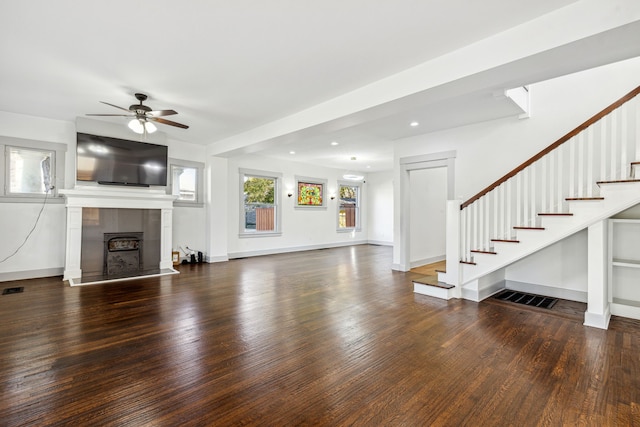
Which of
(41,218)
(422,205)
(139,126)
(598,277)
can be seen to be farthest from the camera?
(422,205)

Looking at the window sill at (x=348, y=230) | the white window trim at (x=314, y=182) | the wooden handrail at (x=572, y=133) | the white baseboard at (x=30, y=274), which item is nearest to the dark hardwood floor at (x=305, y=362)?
the white baseboard at (x=30, y=274)

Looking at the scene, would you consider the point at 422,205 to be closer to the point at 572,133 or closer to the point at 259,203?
the point at 572,133

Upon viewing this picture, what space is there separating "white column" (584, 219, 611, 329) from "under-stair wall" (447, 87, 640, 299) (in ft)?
0.46

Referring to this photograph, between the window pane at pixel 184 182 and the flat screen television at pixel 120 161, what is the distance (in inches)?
29.7

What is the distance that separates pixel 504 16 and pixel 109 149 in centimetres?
648

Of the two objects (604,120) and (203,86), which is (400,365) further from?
(203,86)

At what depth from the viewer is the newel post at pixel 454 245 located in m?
4.44

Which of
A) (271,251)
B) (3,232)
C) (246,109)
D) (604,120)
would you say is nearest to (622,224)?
(604,120)

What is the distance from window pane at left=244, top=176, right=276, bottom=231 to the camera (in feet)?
28.0

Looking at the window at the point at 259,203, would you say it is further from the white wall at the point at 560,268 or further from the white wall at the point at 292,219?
the white wall at the point at 560,268

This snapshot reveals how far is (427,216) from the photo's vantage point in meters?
7.00

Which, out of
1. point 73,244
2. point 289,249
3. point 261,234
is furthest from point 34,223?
point 289,249

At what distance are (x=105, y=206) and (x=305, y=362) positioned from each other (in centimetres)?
530

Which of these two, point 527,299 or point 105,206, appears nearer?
point 527,299
